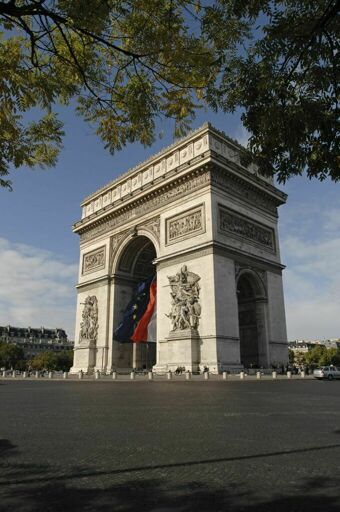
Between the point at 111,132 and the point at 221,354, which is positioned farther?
the point at 221,354

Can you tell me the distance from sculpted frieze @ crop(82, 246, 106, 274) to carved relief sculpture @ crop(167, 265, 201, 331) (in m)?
10.00

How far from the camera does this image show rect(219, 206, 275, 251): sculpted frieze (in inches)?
1030

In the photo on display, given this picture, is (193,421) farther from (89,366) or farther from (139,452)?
(89,366)

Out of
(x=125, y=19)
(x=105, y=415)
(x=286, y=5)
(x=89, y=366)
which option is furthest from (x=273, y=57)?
(x=89, y=366)

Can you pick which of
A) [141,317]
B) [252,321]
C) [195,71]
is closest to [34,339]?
[141,317]

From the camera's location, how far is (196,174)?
87.3 ft

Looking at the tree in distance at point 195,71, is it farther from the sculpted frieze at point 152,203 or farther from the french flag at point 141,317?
the french flag at point 141,317

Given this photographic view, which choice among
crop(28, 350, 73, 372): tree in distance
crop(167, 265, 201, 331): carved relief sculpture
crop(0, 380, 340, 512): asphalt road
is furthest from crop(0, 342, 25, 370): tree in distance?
crop(0, 380, 340, 512): asphalt road

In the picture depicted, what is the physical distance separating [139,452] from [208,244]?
20669 mm

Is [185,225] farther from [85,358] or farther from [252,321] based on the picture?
[85,358]

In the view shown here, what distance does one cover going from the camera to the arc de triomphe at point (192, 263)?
24.3 metres

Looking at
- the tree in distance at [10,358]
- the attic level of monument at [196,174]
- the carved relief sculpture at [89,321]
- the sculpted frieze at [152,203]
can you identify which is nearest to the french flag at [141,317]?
the carved relief sculpture at [89,321]

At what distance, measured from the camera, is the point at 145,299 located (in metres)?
30.9

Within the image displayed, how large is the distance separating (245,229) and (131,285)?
10.8 m
